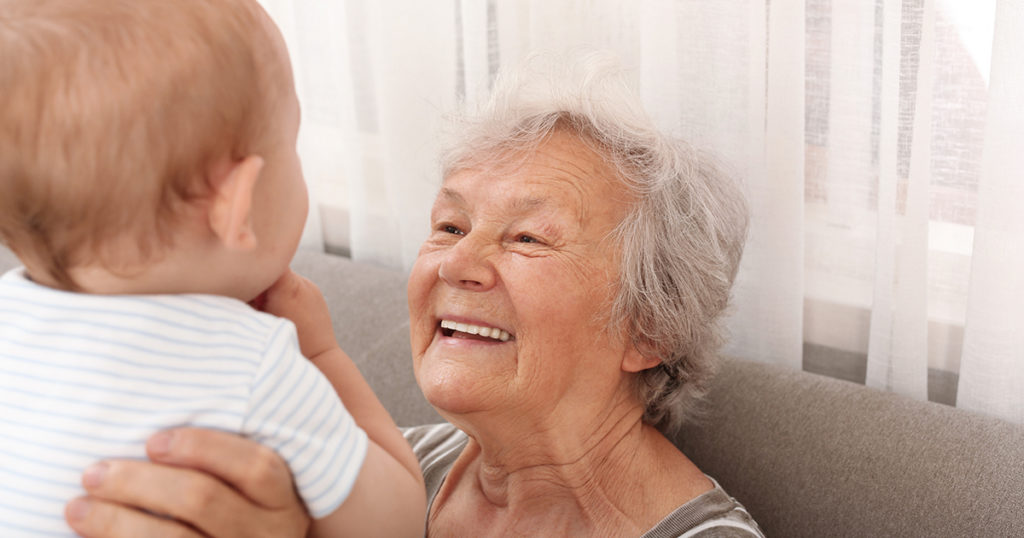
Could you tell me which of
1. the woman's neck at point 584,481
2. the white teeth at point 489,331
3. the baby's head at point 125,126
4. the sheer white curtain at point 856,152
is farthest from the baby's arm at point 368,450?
the sheer white curtain at point 856,152

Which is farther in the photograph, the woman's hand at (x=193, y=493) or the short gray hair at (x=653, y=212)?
the short gray hair at (x=653, y=212)

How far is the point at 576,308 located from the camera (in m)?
1.46

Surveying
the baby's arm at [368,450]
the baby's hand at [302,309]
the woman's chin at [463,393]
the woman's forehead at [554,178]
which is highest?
the woman's forehead at [554,178]

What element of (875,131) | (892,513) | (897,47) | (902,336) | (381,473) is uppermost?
(897,47)

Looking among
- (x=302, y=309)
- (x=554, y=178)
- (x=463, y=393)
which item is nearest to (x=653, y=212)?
(x=554, y=178)

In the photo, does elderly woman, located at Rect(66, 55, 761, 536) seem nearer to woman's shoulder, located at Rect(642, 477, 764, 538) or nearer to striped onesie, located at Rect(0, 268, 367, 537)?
woman's shoulder, located at Rect(642, 477, 764, 538)

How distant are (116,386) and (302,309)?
0.29 m

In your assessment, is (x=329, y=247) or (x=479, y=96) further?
(x=329, y=247)

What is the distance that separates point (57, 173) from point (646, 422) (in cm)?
115

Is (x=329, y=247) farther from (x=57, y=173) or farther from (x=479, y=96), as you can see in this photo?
(x=57, y=173)

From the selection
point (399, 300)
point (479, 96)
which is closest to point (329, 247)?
point (399, 300)

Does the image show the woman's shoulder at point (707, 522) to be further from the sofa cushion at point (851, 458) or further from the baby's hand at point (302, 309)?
the baby's hand at point (302, 309)

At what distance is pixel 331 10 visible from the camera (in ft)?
8.12

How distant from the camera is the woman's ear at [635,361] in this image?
1556mm
